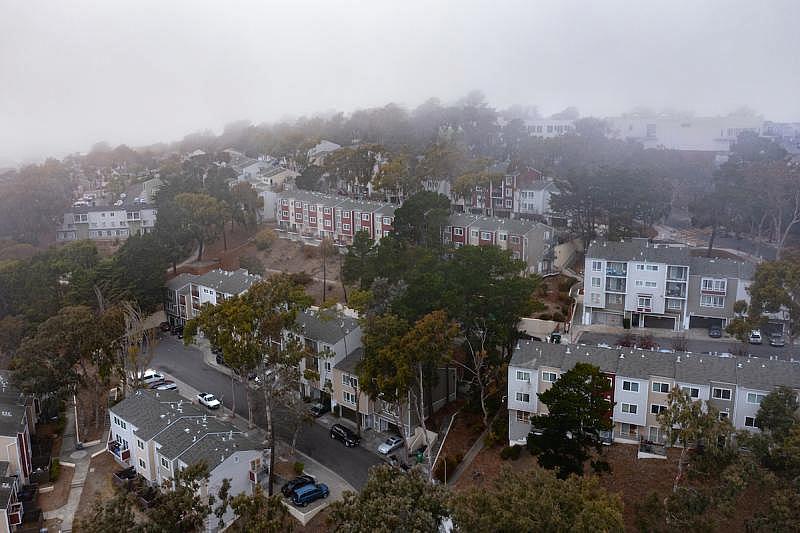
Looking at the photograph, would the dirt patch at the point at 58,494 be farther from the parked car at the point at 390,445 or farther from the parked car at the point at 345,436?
the parked car at the point at 390,445

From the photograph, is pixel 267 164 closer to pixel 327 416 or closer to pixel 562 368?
pixel 327 416

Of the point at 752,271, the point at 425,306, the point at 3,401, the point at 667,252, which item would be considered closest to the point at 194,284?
the point at 3,401

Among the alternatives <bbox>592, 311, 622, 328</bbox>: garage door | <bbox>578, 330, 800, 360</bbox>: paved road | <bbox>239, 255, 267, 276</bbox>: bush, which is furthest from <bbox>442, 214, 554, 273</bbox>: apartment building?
<bbox>239, 255, 267, 276</bbox>: bush

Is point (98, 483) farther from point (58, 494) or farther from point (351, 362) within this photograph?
point (351, 362)

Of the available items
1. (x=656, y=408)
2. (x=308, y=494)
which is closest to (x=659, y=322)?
(x=656, y=408)

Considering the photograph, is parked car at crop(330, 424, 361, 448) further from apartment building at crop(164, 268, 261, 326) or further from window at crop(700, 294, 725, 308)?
window at crop(700, 294, 725, 308)

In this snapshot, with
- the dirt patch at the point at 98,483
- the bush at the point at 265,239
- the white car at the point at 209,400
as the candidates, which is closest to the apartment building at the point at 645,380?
the white car at the point at 209,400
